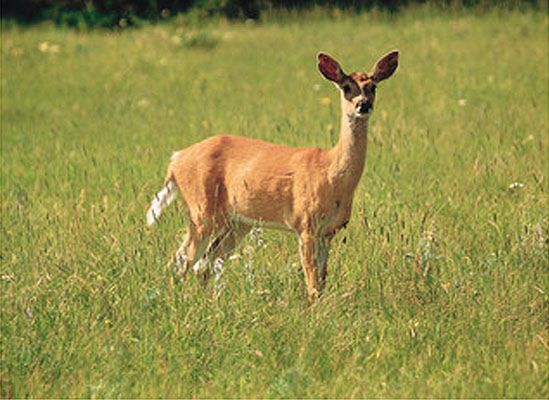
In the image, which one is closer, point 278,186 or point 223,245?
point 278,186

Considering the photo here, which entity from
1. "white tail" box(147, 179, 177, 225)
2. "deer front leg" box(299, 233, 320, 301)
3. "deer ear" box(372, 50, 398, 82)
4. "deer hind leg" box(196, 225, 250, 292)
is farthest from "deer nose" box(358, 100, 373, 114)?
"white tail" box(147, 179, 177, 225)

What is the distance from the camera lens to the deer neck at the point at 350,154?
18.8ft

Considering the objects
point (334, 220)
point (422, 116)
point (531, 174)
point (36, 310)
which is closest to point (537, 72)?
point (422, 116)

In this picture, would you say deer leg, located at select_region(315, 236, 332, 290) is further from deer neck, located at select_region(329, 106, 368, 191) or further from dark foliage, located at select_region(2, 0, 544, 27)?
dark foliage, located at select_region(2, 0, 544, 27)

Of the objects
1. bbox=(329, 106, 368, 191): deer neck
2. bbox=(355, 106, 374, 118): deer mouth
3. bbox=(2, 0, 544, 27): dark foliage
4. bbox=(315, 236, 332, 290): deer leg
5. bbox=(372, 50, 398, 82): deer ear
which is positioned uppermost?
bbox=(372, 50, 398, 82): deer ear

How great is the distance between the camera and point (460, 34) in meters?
15.3

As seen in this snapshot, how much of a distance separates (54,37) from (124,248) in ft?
36.9

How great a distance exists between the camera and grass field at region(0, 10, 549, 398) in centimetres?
486

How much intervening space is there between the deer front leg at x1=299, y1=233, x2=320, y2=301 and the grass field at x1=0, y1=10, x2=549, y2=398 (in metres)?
0.07

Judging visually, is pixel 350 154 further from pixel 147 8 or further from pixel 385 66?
pixel 147 8

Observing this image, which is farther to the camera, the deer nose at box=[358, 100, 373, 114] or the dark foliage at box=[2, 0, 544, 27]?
the dark foliage at box=[2, 0, 544, 27]

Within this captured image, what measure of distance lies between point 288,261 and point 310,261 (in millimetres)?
124

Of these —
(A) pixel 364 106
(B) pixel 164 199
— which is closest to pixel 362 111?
(A) pixel 364 106

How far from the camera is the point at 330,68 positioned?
5758mm
